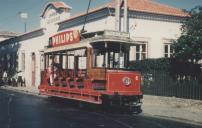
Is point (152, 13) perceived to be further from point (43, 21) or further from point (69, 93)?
point (43, 21)

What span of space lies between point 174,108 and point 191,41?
320cm

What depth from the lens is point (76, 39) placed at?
18.2 meters

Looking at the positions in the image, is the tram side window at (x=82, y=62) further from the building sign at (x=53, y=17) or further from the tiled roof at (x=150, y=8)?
the building sign at (x=53, y=17)

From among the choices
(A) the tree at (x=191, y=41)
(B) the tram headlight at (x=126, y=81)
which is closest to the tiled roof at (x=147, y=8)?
(A) the tree at (x=191, y=41)

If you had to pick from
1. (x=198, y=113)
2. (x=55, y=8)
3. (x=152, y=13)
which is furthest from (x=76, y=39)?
(x=55, y=8)

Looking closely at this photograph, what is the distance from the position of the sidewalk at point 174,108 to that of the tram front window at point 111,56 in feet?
7.82

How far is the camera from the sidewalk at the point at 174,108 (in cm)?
1453

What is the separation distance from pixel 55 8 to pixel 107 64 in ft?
65.3

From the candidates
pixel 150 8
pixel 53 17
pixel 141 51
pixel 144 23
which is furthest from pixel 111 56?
pixel 53 17

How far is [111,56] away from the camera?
16516 millimetres

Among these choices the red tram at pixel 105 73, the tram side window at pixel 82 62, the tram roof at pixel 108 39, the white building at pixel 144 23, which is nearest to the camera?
the red tram at pixel 105 73

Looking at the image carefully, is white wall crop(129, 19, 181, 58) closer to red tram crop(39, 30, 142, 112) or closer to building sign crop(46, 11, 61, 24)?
red tram crop(39, 30, 142, 112)

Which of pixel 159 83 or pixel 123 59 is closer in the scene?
pixel 123 59

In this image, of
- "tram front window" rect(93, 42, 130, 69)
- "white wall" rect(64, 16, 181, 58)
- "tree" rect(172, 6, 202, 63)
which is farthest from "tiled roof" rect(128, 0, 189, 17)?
"tram front window" rect(93, 42, 130, 69)
